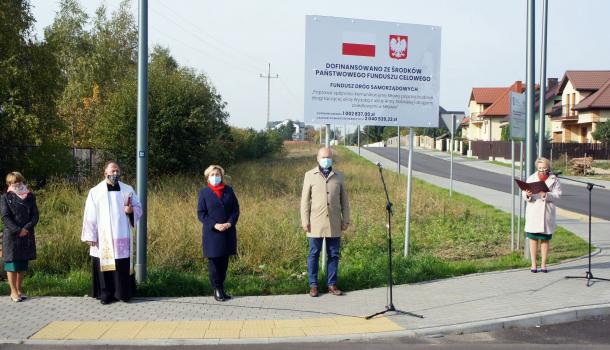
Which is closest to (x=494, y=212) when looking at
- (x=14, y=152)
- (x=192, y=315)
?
(x=192, y=315)

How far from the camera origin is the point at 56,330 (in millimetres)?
6301

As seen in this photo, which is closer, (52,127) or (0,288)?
(0,288)

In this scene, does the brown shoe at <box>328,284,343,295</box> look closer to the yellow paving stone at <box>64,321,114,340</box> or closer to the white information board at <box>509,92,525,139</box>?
the yellow paving stone at <box>64,321,114,340</box>

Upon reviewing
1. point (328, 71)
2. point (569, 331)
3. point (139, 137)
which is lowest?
point (569, 331)

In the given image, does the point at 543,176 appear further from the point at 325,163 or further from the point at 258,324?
the point at 258,324

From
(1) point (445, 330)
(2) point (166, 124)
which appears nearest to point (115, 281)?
(1) point (445, 330)

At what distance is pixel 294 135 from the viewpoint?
128 meters

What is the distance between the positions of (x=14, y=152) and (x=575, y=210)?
56.4 ft

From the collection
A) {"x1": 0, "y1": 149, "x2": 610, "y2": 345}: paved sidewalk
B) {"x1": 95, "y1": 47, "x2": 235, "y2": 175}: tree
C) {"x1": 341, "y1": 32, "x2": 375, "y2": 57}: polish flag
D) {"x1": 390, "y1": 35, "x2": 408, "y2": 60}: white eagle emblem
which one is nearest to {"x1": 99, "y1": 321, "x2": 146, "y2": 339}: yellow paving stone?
{"x1": 0, "y1": 149, "x2": 610, "y2": 345}: paved sidewalk

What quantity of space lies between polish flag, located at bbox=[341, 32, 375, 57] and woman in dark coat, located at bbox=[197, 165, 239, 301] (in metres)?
2.97

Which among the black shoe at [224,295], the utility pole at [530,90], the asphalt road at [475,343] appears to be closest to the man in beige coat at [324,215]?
the black shoe at [224,295]

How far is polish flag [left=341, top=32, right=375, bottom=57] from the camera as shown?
9381 mm

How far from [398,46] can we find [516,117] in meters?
2.60

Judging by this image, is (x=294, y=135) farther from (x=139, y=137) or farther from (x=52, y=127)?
(x=139, y=137)
